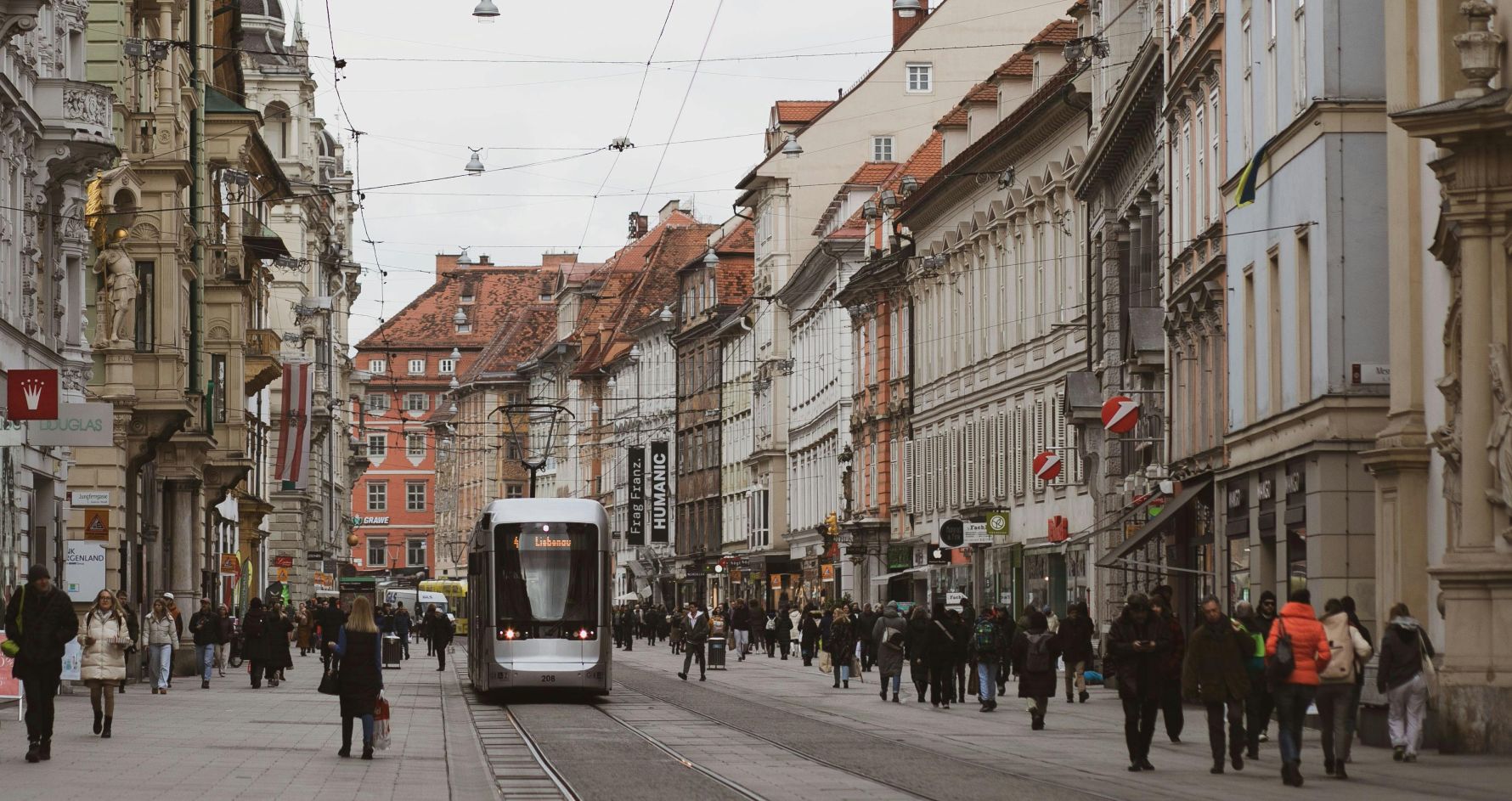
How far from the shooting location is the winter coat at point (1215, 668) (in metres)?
21.8

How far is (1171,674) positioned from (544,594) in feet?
43.3

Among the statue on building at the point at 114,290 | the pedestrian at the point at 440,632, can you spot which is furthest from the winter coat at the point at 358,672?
the pedestrian at the point at 440,632

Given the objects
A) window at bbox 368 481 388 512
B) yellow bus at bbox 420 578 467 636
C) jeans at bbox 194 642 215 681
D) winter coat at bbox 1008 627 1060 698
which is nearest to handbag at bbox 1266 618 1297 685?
winter coat at bbox 1008 627 1060 698

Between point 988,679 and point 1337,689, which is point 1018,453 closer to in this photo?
point 988,679

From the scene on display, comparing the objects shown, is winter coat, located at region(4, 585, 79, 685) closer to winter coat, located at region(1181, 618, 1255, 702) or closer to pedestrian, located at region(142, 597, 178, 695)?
winter coat, located at region(1181, 618, 1255, 702)

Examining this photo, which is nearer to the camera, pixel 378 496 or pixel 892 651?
pixel 892 651

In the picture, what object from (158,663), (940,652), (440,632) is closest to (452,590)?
(440,632)

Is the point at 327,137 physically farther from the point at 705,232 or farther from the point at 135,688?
the point at 135,688

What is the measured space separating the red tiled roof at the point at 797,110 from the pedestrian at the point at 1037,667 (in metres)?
58.6

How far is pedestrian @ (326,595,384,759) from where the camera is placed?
75.2ft

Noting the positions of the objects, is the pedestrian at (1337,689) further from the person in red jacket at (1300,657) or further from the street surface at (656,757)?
the street surface at (656,757)

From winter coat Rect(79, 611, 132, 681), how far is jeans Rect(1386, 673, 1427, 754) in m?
12.2

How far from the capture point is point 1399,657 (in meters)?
22.9

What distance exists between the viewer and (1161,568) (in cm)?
3688
